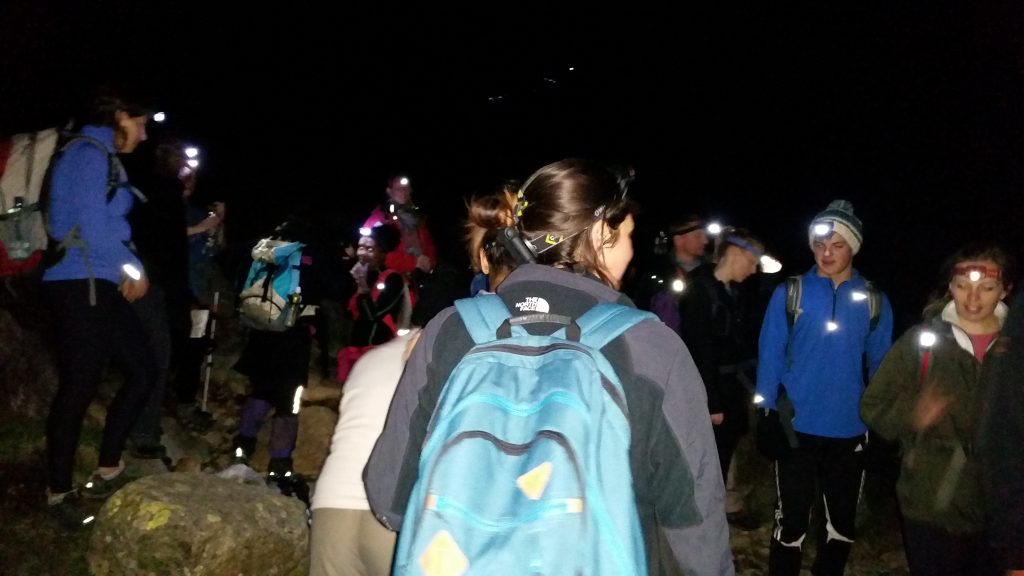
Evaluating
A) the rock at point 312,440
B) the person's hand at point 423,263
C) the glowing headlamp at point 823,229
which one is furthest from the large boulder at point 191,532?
the person's hand at point 423,263

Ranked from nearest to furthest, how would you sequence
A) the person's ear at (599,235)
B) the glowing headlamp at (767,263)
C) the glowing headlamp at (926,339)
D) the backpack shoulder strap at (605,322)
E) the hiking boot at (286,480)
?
the backpack shoulder strap at (605,322), the person's ear at (599,235), the glowing headlamp at (926,339), the hiking boot at (286,480), the glowing headlamp at (767,263)

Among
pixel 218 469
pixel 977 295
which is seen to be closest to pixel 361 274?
pixel 218 469

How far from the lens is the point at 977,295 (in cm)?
354

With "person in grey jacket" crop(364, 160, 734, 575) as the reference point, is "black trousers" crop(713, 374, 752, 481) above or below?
Result: below

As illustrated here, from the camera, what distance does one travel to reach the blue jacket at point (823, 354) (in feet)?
14.3

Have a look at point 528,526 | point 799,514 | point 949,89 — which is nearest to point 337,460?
point 528,526

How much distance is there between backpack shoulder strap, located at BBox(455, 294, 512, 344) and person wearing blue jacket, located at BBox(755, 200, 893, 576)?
319 cm

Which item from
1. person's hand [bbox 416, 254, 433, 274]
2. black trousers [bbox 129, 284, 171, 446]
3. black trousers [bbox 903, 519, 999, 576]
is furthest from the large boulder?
person's hand [bbox 416, 254, 433, 274]

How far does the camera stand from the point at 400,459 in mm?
1873

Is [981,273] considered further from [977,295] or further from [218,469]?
[218,469]

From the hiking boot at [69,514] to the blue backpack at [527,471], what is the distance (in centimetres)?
347

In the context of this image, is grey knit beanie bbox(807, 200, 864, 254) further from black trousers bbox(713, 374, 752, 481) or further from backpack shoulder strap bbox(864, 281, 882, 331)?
black trousers bbox(713, 374, 752, 481)

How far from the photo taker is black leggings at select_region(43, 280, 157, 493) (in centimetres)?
388

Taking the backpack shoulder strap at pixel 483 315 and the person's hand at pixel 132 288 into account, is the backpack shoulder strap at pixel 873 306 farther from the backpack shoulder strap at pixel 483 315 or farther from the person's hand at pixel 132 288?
the person's hand at pixel 132 288
